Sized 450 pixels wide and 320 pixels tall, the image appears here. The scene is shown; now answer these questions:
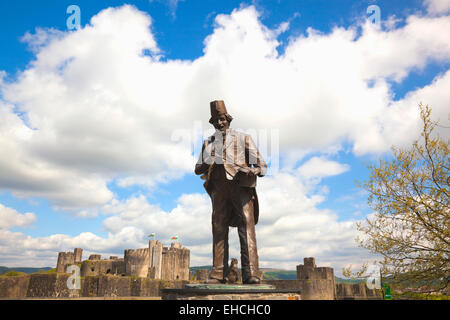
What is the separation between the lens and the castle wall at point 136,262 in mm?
27000

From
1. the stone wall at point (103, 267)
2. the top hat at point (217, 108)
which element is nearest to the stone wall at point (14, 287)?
the top hat at point (217, 108)

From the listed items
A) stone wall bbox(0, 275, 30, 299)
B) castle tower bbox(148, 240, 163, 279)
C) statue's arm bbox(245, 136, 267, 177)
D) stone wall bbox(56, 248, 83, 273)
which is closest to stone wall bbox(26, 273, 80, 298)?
stone wall bbox(0, 275, 30, 299)

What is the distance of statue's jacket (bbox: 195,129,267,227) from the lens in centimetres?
514

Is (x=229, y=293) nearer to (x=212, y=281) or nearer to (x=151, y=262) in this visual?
(x=212, y=281)

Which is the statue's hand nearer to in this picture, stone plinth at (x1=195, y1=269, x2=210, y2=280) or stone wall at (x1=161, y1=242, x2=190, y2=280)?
stone plinth at (x1=195, y1=269, x2=210, y2=280)

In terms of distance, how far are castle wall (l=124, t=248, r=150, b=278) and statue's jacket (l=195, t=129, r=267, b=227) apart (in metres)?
24.3

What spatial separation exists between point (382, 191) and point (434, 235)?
168cm

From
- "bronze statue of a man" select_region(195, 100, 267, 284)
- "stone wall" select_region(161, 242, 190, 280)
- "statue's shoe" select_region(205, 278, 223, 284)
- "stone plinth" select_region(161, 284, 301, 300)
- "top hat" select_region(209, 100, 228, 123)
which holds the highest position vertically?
"top hat" select_region(209, 100, 228, 123)

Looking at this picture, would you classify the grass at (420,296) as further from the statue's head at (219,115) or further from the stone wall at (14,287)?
the stone wall at (14,287)

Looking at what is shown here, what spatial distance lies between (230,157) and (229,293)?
2.10 meters

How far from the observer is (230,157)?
17.2ft

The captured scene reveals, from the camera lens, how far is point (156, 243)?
134 ft

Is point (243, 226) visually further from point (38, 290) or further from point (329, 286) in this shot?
point (329, 286)
